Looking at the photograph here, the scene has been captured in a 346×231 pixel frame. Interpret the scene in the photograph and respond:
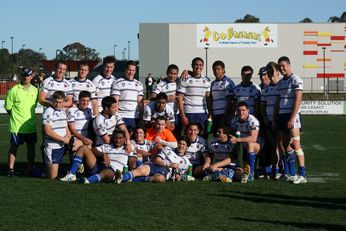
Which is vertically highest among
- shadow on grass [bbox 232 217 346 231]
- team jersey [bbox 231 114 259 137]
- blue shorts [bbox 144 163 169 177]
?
team jersey [bbox 231 114 259 137]

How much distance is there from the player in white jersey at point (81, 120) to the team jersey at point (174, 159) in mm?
1162

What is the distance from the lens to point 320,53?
64.9 meters

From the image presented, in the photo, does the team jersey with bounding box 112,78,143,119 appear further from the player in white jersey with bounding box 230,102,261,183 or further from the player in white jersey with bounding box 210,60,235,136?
the player in white jersey with bounding box 230,102,261,183

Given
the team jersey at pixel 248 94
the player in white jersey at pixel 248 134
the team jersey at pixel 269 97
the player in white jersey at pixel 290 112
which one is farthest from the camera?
the team jersey at pixel 248 94

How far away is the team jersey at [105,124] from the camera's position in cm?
980

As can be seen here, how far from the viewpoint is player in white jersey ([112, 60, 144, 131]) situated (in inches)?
404

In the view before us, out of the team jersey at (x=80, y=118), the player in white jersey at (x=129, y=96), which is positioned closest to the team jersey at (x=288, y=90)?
the player in white jersey at (x=129, y=96)

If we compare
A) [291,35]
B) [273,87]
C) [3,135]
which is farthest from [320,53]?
[273,87]

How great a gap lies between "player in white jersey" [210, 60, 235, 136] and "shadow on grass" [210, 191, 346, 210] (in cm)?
222

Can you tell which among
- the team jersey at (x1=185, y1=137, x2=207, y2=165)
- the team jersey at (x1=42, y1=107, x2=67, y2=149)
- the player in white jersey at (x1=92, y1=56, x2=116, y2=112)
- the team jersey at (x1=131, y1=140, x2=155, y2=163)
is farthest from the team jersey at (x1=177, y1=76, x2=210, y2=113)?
the team jersey at (x1=42, y1=107, x2=67, y2=149)

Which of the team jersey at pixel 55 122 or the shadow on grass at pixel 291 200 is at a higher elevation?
the team jersey at pixel 55 122

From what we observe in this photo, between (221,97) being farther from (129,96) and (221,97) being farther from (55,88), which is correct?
(55,88)

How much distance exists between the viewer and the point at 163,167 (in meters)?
9.70

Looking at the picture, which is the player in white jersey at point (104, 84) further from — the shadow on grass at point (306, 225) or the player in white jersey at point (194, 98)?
the shadow on grass at point (306, 225)
